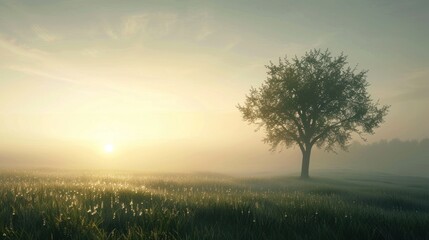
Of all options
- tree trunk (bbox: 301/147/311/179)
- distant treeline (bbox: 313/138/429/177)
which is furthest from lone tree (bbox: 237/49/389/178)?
distant treeline (bbox: 313/138/429/177)

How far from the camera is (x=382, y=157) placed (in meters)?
183

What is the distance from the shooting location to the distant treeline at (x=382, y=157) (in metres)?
176

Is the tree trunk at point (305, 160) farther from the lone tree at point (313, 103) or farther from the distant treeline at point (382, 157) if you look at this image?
the distant treeline at point (382, 157)

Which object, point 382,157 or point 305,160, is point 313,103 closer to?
point 305,160

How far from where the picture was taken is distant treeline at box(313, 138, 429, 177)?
577 ft

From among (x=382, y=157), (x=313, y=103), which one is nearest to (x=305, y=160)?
(x=313, y=103)

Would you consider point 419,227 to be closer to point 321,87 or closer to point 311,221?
point 311,221

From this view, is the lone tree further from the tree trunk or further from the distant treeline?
the distant treeline

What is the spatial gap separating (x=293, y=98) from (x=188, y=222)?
113 feet

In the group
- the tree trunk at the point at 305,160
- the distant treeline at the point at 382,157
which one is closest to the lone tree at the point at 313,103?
the tree trunk at the point at 305,160

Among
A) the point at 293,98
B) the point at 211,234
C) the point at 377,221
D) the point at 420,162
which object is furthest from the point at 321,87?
the point at 420,162

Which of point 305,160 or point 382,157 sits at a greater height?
point 382,157

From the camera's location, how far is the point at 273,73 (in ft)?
133

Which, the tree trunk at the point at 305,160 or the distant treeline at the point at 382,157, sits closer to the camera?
the tree trunk at the point at 305,160
